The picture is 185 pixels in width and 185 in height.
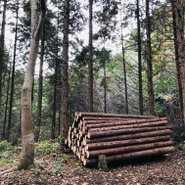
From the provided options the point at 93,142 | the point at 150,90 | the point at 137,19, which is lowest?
the point at 93,142

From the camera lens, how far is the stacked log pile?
6344 mm

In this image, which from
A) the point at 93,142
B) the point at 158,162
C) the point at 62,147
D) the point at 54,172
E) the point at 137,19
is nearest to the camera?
the point at 54,172

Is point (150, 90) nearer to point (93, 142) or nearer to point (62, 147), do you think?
point (93, 142)

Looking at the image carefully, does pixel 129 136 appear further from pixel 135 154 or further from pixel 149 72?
pixel 149 72

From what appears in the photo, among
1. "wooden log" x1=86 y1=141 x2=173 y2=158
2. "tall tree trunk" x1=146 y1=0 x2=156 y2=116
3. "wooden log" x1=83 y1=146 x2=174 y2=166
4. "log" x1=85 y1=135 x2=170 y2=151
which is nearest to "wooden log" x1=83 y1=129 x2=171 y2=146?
"log" x1=85 y1=135 x2=170 y2=151

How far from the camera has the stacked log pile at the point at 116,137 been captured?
6.34m

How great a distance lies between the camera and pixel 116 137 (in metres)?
6.73

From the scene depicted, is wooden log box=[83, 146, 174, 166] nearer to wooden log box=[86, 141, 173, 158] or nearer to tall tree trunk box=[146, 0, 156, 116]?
wooden log box=[86, 141, 173, 158]

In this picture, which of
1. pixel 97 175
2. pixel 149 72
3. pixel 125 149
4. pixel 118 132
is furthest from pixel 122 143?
pixel 149 72

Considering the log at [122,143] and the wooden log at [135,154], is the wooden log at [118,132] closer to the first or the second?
the log at [122,143]

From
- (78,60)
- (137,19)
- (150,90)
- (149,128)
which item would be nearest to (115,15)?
(137,19)

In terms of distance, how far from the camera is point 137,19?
12.9m

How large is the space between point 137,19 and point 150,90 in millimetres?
6303

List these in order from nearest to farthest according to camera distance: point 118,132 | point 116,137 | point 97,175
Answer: point 97,175 < point 116,137 < point 118,132
